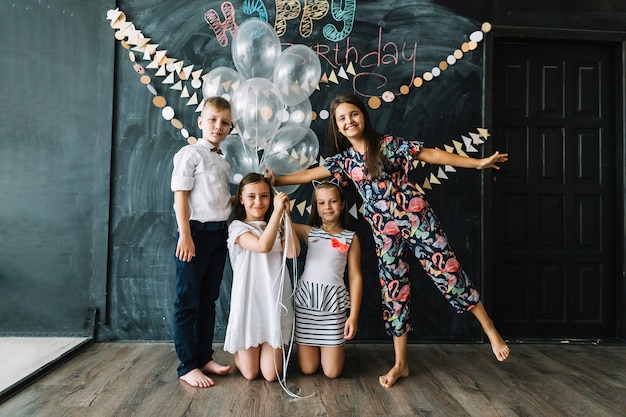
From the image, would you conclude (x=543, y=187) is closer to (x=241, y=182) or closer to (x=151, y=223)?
(x=241, y=182)

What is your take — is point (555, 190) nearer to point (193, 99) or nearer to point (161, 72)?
point (193, 99)

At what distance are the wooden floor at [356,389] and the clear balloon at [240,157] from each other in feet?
3.06

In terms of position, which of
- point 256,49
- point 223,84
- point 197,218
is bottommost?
point 197,218

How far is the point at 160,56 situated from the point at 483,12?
1897 mm

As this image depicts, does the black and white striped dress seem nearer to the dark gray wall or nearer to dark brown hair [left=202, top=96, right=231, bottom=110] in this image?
dark brown hair [left=202, top=96, right=231, bottom=110]

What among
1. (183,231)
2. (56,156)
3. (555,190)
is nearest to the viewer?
(183,231)

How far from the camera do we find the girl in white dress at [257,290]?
188 centimetres

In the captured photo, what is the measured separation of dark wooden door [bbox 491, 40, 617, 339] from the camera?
2.67m

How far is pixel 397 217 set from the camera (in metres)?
2.00

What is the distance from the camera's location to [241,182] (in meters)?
1.93

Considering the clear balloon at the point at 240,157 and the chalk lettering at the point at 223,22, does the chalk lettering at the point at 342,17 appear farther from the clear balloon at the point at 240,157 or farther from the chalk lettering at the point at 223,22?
the clear balloon at the point at 240,157

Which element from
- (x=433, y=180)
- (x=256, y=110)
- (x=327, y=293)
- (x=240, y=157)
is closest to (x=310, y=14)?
(x=256, y=110)

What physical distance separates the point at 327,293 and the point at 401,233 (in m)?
0.44

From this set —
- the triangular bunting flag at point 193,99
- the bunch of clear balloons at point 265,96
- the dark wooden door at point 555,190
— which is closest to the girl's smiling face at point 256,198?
the bunch of clear balloons at point 265,96
